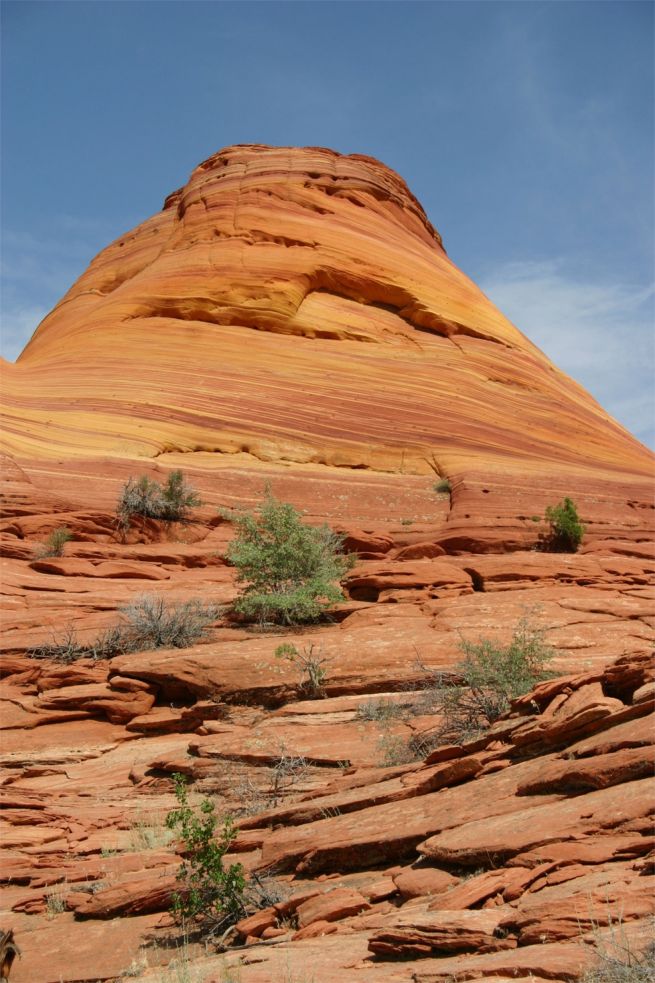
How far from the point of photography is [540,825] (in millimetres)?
5941

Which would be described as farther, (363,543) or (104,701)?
(363,543)

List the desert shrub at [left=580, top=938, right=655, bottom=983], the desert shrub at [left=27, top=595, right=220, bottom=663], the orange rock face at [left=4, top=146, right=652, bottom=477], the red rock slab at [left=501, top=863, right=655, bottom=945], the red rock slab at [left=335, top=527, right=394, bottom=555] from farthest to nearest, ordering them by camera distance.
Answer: the orange rock face at [left=4, top=146, right=652, bottom=477] → the red rock slab at [left=335, top=527, right=394, bottom=555] → the desert shrub at [left=27, top=595, right=220, bottom=663] → the red rock slab at [left=501, top=863, right=655, bottom=945] → the desert shrub at [left=580, top=938, right=655, bottom=983]

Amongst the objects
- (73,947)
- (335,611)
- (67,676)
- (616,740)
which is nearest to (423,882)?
(616,740)

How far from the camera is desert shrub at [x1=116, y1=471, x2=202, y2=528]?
16.8 m

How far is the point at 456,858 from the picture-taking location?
6.02 m

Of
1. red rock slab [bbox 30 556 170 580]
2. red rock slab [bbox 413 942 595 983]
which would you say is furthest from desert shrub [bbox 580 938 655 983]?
red rock slab [bbox 30 556 170 580]

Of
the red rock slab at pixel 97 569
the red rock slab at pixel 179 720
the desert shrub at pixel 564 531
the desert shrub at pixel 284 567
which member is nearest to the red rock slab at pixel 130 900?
the red rock slab at pixel 179 720

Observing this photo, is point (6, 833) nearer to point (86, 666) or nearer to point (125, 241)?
point (86, 666)

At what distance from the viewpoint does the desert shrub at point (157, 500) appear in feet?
55.0

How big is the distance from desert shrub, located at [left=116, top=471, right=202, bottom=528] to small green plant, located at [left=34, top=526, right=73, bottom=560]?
1362mm

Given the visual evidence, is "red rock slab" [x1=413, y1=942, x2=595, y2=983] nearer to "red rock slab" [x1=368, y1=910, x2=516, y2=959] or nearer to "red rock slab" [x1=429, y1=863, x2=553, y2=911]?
"red rock slab" [x1=368, y1=910, x2=516, y2=959]

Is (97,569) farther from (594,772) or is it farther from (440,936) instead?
(440,936)

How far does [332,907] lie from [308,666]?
5361mm

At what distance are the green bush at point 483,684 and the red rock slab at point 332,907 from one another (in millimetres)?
3190
